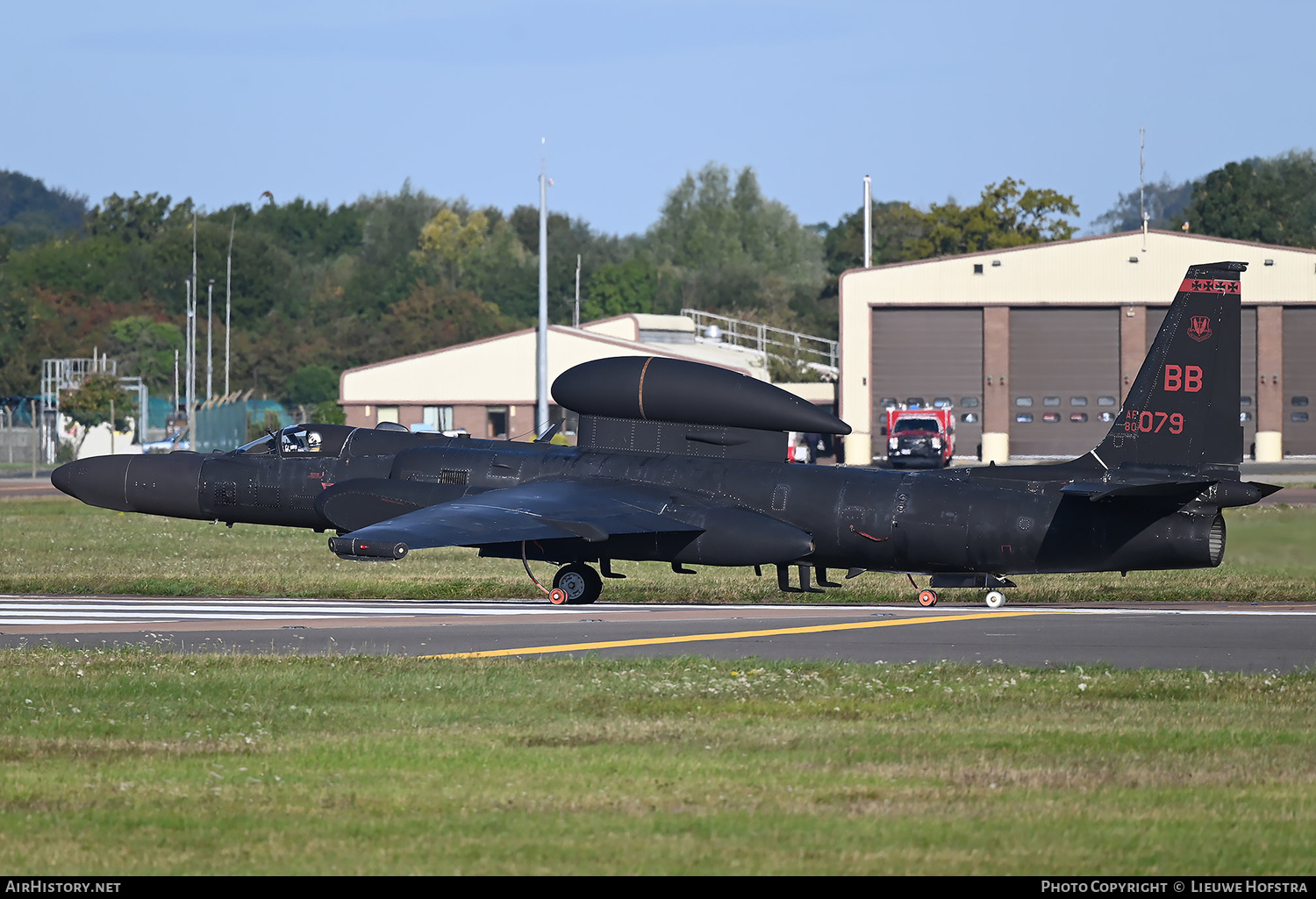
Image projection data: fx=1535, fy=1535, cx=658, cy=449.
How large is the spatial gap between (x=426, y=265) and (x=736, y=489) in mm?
143963

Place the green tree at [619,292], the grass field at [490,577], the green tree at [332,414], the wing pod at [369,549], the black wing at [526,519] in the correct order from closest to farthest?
A: the wing pod at [369,549] < the black wing at [526,519] < the grass field at [490,577] < the green tree at [332,414] < the green tree at [619,292]

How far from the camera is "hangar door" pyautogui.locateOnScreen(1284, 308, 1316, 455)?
78438mm

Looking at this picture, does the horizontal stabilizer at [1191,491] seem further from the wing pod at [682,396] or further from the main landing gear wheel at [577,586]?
the main landing gear wheel at [577,586]

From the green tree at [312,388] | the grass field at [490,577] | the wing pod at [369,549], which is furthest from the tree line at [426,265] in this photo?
the wing pod at [369,549]

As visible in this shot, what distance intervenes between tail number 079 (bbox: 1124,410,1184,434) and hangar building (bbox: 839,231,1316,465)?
5639 centimetres

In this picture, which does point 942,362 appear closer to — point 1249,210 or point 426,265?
point 1249,210

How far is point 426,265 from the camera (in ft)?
538

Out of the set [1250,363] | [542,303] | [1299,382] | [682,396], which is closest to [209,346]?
[542,303]

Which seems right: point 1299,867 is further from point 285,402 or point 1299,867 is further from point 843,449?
point 285,402

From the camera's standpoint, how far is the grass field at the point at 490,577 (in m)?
25.4

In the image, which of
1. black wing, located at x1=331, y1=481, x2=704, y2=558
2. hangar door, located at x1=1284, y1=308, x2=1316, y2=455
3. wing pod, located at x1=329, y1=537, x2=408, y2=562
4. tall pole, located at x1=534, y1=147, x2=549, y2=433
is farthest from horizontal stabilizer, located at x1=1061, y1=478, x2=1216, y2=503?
hangar door, located at x1=1284, y1=308, x2=1316, y2=455

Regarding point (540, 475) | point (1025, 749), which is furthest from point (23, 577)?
point (1025, 749)

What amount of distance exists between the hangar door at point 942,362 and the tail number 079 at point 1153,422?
190ft

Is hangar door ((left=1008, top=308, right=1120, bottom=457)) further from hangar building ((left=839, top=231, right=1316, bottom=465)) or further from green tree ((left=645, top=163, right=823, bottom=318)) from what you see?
green tree ((left=645, top=163, right=823, bottom=318))
